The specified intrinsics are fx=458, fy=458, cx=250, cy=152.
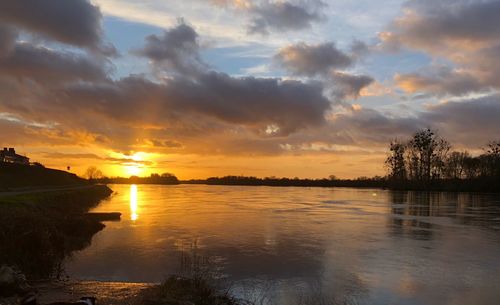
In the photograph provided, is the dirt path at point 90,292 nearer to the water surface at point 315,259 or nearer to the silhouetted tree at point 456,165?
the water surface at point 315,259

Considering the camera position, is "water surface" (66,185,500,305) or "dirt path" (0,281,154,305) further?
"water surface" (66,185,500,305)

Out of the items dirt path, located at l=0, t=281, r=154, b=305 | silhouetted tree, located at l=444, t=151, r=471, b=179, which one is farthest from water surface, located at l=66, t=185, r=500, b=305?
silhouetted tree, located at l=444, t=151, r=471, b=179

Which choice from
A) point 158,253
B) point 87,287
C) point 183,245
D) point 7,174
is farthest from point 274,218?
point 7,174

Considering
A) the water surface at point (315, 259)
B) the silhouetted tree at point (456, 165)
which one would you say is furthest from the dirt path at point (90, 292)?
the silhouetted tree at point (456, 165)

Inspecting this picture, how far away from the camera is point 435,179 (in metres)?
126

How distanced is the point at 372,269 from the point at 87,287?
11.4 m

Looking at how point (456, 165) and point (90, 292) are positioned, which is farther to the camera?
point (456, 165)

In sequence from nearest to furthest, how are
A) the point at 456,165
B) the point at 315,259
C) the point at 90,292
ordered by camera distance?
the point at 90,292
the point at 315,259
the point at 456,165

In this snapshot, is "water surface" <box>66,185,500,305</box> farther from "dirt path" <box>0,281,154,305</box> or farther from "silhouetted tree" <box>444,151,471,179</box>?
"silhouetted tree" <box>444,151,471,179</box>

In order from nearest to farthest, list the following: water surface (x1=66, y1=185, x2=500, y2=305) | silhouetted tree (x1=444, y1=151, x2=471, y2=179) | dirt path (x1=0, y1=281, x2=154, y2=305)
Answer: dirt path (x1=0, y1=281, x2=154, y2=305) < water surface (x1=66, y1=185, x2=500, y2=305) < silhouetted tree (x1=444, y1=151, x2=471, y2=179)

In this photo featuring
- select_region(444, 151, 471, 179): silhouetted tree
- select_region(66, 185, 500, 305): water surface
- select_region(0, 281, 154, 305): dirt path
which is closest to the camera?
select_region(0, 281, 154, 305): dirt path

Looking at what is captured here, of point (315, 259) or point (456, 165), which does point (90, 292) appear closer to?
point (315, 259)

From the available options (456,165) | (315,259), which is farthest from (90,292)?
(456,165)

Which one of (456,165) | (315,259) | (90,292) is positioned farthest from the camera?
(456,165)
